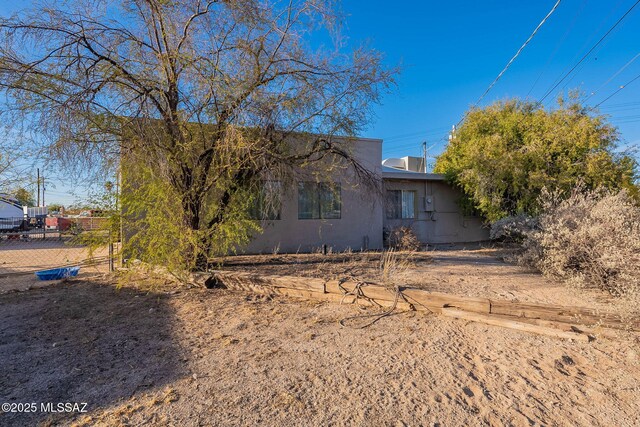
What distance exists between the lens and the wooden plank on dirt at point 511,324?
12.9 ft

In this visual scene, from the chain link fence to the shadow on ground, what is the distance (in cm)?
96

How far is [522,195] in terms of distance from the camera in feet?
39.6

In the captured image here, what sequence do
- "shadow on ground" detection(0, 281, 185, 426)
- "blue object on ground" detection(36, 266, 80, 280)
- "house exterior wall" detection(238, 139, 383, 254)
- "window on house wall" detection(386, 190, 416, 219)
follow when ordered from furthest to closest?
"window on house wall" detection(386, 190, 416, 219) → "house exterior wall" detection(238, 139, 383, 254) → "blue object on ground" detection(36, 266, 80, 280) → "shadow on ground" detection(0, 281, 185, 426)

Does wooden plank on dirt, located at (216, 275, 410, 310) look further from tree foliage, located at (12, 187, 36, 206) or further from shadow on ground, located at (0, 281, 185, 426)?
tree foliage, located at (12, 187, 36, 206)

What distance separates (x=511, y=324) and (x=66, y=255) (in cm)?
1059

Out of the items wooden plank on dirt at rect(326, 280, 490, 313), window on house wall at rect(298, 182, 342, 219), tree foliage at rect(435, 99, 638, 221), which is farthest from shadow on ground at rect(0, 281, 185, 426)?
tree foliage at rect(435, 99, 638, 221)

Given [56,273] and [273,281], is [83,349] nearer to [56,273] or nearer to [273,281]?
[273,281]

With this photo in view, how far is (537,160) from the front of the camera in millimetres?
11742

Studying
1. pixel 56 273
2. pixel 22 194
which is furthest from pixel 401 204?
pixel 22 194

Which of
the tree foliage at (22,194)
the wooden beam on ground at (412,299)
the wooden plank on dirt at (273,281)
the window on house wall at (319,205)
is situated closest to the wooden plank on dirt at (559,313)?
the wooden beam on ground at (412,299)

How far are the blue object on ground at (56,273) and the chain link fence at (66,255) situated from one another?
125 mm

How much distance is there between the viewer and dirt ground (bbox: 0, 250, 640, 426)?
2.61 m

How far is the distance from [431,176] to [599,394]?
11056 millimetres

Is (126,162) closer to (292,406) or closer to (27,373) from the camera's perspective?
(27,373)
